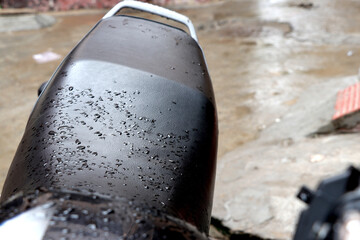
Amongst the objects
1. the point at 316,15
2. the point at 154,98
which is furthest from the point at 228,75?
the point at 154,98

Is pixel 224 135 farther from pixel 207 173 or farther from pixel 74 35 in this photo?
pixel 74 35

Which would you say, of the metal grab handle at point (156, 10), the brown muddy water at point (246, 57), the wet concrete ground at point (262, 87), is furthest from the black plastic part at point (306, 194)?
the brown muddy water at point (246, 57)

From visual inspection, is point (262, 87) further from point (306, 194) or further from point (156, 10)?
point (306, 194)

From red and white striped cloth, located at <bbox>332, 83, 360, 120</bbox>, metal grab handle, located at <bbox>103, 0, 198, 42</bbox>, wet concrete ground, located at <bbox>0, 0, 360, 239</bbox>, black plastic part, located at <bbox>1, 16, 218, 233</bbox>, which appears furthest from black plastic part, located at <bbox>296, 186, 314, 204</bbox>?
red and white striped cloth, located at <bbox>332, 83, 360, 120</bbox>

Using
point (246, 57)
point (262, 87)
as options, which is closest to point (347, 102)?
point (262, 87)

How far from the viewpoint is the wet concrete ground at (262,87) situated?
2494 mm

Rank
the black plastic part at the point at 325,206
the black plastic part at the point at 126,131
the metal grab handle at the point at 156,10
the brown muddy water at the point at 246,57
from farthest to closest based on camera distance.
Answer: the brown muddy water at the point at 246,57 < the metal grab handle at the point at 156,10 < the black plastic part at the point at 126,131 < the black plastic part at the point at 325,206

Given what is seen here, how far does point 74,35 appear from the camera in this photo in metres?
7.39

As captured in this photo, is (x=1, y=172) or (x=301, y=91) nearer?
(x=1, y=172)

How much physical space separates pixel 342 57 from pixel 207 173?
4.90m

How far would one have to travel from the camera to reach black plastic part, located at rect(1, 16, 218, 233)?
1.00 m

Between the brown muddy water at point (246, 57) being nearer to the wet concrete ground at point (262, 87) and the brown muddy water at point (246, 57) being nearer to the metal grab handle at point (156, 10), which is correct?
the wet concrete ground at point (262, 87)

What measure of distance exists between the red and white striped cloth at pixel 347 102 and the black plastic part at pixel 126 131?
2.11 m

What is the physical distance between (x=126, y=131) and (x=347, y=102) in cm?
270
